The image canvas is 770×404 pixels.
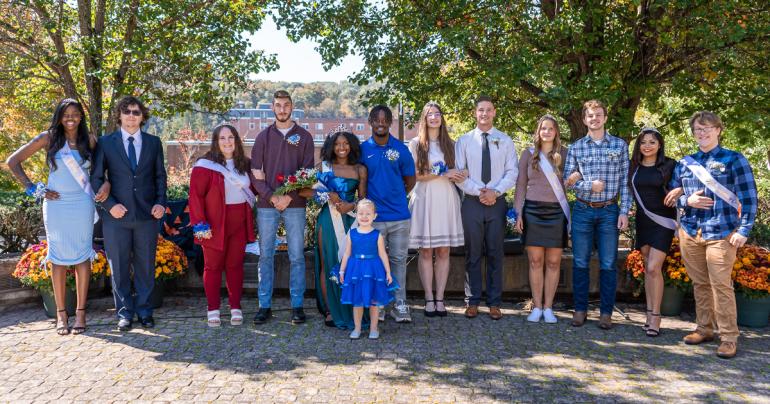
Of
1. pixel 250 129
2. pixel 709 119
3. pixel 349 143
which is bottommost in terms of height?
pixel 349 143

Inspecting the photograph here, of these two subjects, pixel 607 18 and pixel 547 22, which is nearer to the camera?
pixel 547 22

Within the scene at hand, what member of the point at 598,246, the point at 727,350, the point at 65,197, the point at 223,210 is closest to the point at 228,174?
the point at 223,210

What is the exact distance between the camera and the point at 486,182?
6234mm

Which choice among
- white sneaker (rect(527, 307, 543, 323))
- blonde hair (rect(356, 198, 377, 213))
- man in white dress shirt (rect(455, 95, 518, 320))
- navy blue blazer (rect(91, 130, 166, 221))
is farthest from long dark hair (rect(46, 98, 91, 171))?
white sneaker (rect(527, 307, 543, 323))

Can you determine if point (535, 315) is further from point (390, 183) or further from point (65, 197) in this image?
point (65, 197)

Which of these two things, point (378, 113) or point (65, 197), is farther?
point (378, 113)

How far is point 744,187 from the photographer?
5.09 metres

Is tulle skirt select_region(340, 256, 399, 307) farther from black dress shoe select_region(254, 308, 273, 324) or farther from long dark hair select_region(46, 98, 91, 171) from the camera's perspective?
long dark hair select_region(46, 98, 91, 171)

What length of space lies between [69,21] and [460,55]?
18.9ft

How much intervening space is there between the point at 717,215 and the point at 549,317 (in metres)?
1.83

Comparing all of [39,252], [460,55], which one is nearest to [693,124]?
[460,55]

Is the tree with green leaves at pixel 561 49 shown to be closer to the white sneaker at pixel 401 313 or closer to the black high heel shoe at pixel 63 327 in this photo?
the white sneaker at pixel 401 313

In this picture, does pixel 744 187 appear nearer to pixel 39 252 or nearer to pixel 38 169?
pixel 39 252

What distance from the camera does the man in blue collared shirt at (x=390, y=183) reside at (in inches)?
235
